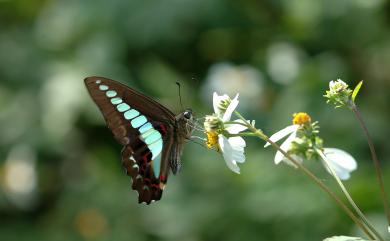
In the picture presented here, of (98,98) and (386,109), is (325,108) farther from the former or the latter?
(98,98)

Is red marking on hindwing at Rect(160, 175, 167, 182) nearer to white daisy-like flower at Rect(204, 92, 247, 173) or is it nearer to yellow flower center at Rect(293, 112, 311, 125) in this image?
white daisy-like flower at Rect(204, 92, 247, 173)

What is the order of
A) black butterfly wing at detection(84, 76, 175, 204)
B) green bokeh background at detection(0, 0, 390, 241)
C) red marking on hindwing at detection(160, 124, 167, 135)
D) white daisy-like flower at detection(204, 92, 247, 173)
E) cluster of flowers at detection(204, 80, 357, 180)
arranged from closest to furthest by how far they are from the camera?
cluster of flowers at detection(204, 80, 357, 180)
white daisy-like flower at detection(204, 92, 247, 173)
black butterfly wing at detection(84, 76, 175, 204)
red marking on hindwing at detection(160, 124, 167, 135)
green bokeh background at detection(0, 0, 390, 241)

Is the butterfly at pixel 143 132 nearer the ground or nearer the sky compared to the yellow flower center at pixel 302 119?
nearer the ground

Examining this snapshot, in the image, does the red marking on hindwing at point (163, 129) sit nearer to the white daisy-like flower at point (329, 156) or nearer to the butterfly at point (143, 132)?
the butterfly at point (143, 132)

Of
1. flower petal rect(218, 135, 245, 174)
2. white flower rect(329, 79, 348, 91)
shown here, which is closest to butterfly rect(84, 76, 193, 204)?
flower petal rect(218, 135, 245, 174)

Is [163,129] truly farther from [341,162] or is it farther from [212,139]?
[341,162]

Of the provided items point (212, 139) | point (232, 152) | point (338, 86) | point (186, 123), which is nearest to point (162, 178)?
point (186, 123)

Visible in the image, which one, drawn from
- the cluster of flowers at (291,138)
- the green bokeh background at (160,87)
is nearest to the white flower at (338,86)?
the cluster of flowers at (291,138)
